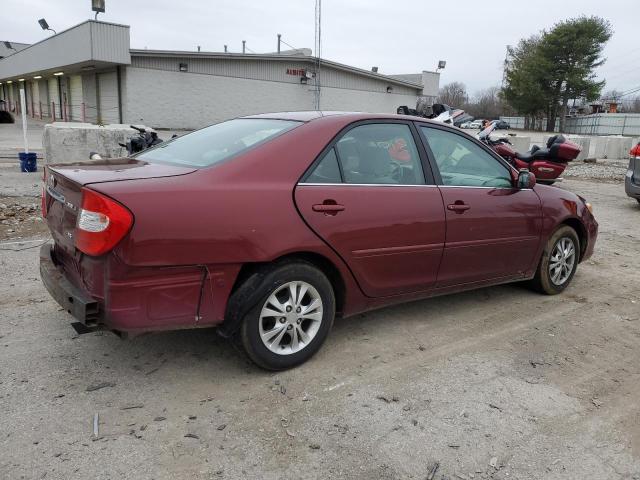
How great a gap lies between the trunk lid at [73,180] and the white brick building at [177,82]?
2430 cm

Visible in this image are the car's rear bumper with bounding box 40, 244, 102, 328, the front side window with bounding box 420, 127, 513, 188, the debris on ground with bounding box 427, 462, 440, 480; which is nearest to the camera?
the debris on ground with bounding box 427, 462, 440, 480

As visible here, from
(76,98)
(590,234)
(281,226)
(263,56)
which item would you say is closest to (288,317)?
(281,226)

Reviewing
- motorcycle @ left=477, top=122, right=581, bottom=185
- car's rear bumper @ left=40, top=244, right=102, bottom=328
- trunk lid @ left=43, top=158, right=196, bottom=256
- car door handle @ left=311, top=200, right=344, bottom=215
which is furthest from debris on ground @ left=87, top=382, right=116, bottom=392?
motorcycle @ left=477, top=122, right=581, bottom=185

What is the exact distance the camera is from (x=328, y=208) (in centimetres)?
340

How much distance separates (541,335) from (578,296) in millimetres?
1240

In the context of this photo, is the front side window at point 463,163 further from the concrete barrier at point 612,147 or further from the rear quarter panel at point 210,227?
the concrete barrier at point 612,147

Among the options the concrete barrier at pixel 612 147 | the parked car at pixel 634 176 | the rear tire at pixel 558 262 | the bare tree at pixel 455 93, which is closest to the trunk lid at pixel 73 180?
the rear tire at pixel 558 262

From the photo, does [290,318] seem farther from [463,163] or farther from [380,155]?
[463,163]

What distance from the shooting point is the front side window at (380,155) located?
363cm

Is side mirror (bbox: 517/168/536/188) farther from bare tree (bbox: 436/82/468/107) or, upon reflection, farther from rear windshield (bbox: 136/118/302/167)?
bare tree (bbox: 436/82/468/107)

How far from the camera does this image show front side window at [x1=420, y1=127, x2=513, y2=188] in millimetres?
4164

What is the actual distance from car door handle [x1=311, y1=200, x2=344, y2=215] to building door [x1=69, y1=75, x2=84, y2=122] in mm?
31905

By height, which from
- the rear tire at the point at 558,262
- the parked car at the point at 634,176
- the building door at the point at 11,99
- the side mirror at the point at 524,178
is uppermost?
the building door at the point at 11,99

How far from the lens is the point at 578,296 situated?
16.9 feet
